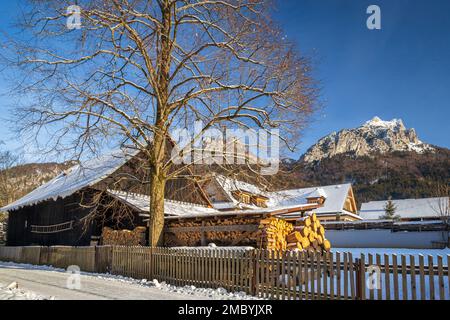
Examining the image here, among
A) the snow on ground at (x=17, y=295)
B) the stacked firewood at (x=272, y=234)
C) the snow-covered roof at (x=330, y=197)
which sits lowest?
the snow on ground at (x=17, y=295)

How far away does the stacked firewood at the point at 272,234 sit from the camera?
15211 mm

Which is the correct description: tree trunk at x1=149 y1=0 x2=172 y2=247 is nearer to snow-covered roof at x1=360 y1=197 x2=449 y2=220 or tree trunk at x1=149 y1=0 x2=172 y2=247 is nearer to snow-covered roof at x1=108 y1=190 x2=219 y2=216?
snow-covered roof at x1=108 y1=190 x2=219 y2=216

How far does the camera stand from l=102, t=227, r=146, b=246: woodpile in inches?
813

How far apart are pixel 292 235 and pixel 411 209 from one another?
2024 inches

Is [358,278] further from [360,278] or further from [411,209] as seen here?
[411,209]

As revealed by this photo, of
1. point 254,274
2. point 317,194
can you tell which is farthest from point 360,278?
point 317,194

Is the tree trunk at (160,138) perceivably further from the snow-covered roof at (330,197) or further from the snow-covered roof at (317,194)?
the snow-covered roof at (317,194)

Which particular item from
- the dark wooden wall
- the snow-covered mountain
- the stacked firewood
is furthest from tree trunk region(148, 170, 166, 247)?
the snow-covered mountain

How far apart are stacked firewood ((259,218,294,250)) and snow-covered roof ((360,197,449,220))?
140ft

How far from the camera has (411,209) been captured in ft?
199

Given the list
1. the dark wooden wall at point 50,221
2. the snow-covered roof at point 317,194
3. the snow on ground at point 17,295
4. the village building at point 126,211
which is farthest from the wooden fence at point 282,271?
the snow-covered roof at point 317,194

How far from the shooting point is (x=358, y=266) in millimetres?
8953

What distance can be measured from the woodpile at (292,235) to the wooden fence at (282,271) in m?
2.56
